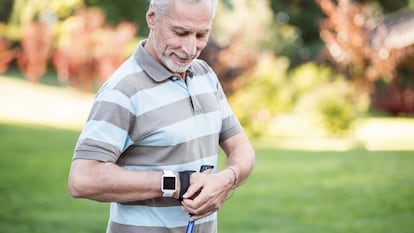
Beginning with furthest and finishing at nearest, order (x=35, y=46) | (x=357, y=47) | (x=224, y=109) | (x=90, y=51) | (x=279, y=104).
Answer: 1. (x=35, y=46)
2. (x=90, y=51)
3. (x=357, y=47)
4. (x=279, y=104)
5. (x=224, y=109)

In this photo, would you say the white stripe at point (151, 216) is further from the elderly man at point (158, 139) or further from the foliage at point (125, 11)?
the foliage at point (125, 11)

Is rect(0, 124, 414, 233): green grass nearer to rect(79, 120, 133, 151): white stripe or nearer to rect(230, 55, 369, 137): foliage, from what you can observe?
rect(230, 55, 369, 137): foliage

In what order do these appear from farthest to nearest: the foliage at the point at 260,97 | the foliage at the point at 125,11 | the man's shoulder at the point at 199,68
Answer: the foliage at the point at 125,11, the foliage at the point at 260,97, the man's shoulder at the point at 199,68

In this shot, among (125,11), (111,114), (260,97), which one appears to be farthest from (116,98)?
(125,11)

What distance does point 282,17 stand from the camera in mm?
36031

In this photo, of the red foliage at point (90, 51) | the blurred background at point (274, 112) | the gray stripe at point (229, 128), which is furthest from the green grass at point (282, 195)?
the red foliage at point (90, 51)

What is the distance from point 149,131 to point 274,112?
1909 cm

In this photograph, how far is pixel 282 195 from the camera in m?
10.5

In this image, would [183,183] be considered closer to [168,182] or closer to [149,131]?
[168,182]

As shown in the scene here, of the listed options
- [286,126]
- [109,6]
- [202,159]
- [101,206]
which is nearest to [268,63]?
[286,126]

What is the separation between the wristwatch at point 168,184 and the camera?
7.82 feet

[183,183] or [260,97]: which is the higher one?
[260,97]

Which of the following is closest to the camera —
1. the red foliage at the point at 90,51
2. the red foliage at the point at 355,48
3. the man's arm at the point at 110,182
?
the man's arm at the point at 110,182

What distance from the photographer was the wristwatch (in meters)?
2.38
